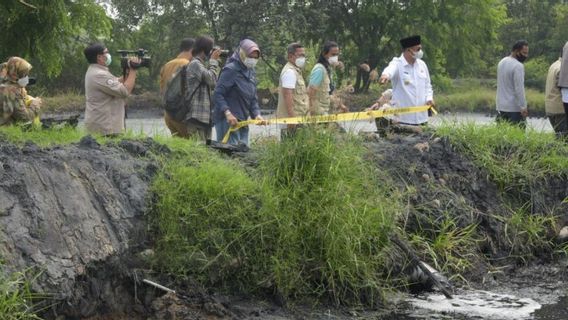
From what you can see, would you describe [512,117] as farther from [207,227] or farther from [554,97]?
[207,227]

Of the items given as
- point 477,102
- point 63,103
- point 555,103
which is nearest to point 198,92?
point 555,103

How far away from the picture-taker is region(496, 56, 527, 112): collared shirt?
539 inches

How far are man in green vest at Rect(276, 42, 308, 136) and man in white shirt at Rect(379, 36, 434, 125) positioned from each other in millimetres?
1135

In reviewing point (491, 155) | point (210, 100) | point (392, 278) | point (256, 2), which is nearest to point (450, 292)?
point (392, 278)

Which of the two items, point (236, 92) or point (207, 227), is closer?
point (207, 227)

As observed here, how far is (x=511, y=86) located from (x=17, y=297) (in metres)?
8.59

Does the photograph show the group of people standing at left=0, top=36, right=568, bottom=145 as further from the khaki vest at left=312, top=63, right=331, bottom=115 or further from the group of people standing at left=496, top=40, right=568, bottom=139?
the group of people standing at left=496, top=40, right=568, bottom=139

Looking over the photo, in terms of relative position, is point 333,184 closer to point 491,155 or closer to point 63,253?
point 63,253

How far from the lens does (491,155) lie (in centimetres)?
1173

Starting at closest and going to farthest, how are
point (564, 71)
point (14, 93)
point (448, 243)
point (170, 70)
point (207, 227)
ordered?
point (207, 227) → point (448, 243) → point (14, 93) → point (170, 70) → point (564, 71)

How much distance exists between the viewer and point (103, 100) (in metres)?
10.5

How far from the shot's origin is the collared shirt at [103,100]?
1038 cm

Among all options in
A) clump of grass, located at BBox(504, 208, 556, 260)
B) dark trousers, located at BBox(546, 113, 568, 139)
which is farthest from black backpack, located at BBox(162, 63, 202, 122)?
dark trousers, located at BBox(546, 113, 568, 139)

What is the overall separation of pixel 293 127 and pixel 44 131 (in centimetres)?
230
